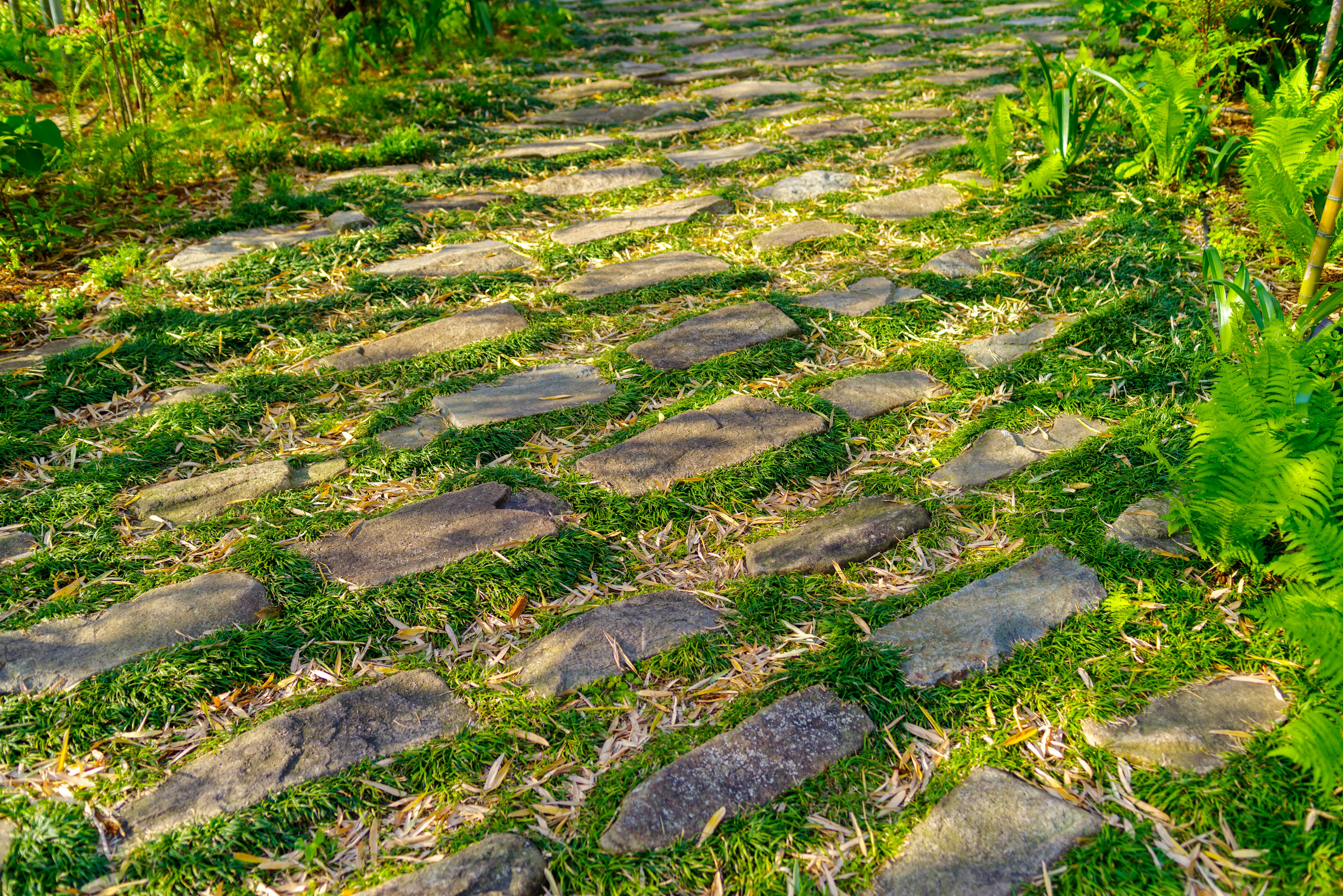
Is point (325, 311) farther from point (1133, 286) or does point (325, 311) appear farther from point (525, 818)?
point (1133, 286)

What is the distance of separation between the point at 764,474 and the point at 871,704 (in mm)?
789

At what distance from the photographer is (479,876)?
1446mm

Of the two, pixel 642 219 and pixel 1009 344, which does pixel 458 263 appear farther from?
pixel 1009 344

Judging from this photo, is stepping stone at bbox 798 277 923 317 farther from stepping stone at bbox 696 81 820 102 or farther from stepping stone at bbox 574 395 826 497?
stepping stone at bbox 696 81 820 102

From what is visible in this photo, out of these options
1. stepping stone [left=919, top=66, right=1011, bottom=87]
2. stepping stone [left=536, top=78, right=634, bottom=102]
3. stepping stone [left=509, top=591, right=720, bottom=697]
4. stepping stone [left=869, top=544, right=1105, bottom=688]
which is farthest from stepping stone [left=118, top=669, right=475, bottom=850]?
stepping stone [left=919, top=66, right=1011, bottom=87]

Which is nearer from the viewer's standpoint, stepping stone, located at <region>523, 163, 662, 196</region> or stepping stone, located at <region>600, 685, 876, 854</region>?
stepping stone, located at <region>600, 685, 876, 854</region>

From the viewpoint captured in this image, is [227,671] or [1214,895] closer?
[1214,895]

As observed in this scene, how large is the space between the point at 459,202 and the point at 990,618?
3106mm

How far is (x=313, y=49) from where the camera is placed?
210 inches

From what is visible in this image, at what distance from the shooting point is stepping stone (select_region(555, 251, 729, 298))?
3348 mm

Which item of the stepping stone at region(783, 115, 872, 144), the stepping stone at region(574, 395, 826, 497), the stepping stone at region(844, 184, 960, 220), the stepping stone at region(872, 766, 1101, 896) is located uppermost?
the stepping stone at region(783, 115, 872, 144)

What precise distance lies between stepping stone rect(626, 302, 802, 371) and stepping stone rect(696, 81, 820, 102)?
2799 mm

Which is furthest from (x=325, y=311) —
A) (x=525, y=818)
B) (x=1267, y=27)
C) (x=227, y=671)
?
(x=1267, y=27)

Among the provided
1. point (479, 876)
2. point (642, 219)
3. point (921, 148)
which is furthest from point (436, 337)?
point (921, 148)
